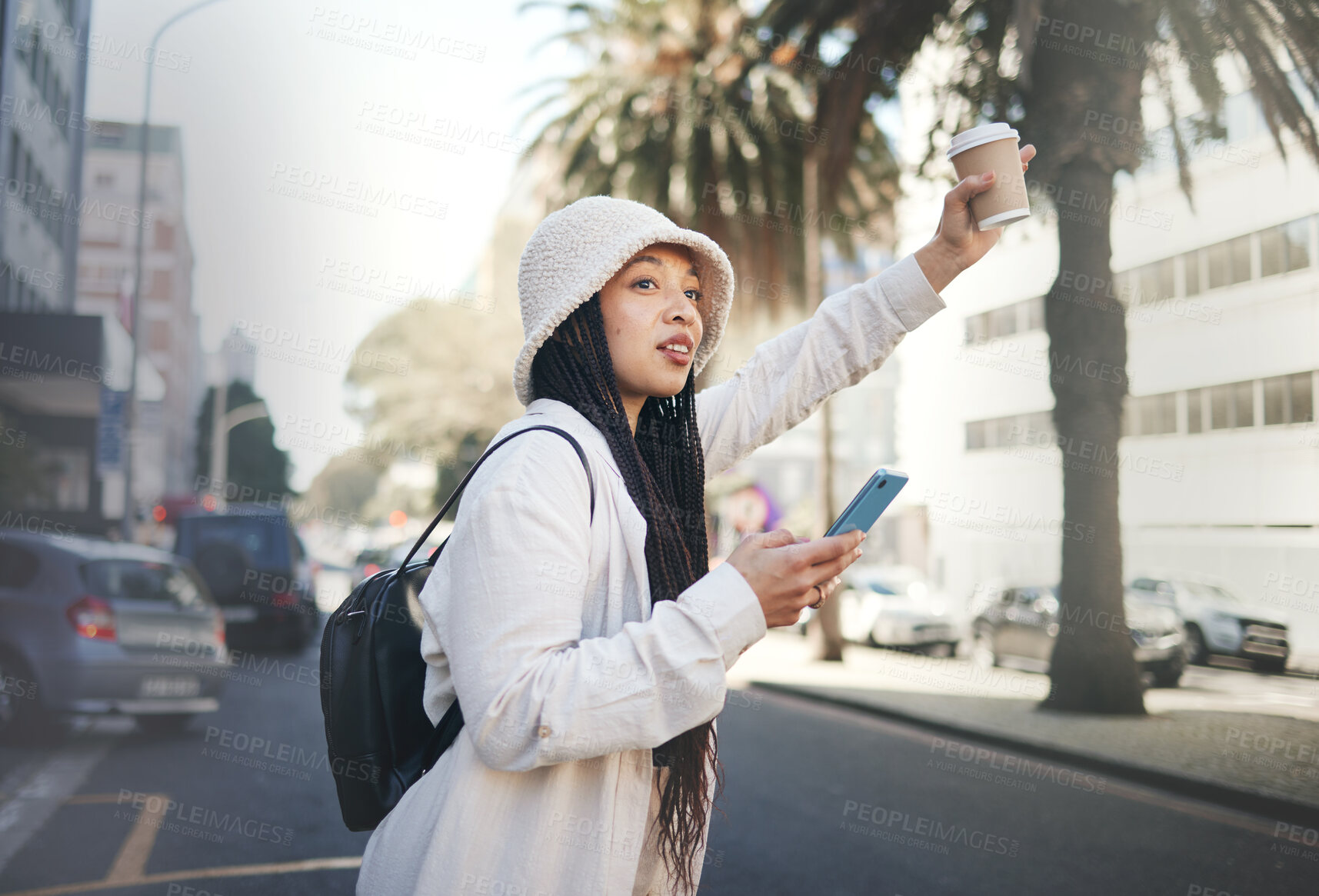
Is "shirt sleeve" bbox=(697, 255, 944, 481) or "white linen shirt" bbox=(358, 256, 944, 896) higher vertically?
"shirt sleeve" bbox=(697, 255, 944, 481)

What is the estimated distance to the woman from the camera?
56.0 inches

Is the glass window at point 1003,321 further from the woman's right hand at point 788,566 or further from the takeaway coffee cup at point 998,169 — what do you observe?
the woman's right hand at point 788,566

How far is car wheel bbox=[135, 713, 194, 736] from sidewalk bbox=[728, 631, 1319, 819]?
652 cm

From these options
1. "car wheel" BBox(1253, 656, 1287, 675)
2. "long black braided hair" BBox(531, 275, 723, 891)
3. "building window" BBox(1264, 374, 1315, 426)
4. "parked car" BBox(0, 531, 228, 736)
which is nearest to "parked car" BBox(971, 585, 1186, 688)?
"car wheel" BBox(1253, 656, 1287, 675)

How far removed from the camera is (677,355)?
189 cm

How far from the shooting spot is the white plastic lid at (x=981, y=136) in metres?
2.02

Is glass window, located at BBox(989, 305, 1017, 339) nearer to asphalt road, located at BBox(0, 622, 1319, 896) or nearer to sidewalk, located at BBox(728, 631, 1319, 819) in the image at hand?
sidewalk, located at BBox(728, 631, 1319, 819)

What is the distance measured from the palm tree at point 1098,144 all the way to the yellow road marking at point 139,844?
320 inches

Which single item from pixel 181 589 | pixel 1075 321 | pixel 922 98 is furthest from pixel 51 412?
pixel 1075 321

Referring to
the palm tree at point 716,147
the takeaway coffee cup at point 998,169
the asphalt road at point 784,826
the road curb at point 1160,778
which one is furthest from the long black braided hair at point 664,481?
the palm tree at point 716,147

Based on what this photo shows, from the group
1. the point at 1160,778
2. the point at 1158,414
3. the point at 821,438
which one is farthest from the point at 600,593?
the point at 1158,414

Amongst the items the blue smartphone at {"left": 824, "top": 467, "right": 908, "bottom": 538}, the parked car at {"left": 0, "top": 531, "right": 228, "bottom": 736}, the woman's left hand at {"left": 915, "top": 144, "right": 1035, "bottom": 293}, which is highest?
the woman's left hand at {"left": 915, "top": 144, "right": 1035, "bottom": 293}

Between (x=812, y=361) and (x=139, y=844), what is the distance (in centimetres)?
522

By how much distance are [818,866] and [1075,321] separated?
22.6ft
